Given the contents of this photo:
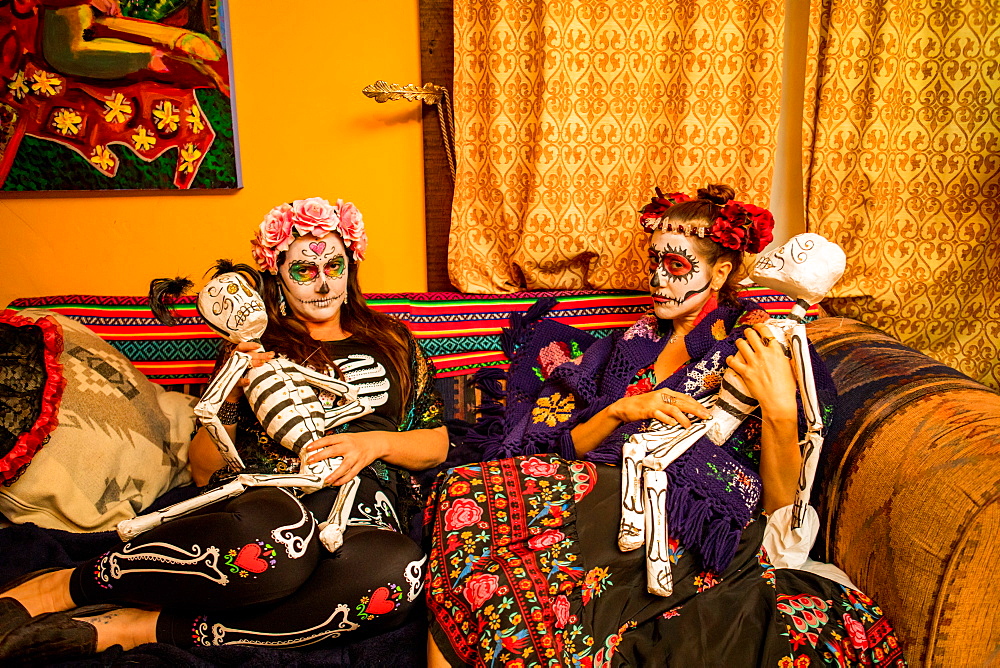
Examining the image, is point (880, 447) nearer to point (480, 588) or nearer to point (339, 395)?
point (480, 588)

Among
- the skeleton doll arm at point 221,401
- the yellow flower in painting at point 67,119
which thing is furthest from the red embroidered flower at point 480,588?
the yellow flower in painting at point 67,119

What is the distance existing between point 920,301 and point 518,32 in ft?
4.98

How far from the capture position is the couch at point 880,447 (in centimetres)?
123

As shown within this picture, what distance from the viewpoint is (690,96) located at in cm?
209

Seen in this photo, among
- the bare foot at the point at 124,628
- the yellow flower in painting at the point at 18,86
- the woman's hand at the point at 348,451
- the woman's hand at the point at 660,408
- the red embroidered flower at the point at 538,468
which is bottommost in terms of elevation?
the bare foot at the point at 124,628

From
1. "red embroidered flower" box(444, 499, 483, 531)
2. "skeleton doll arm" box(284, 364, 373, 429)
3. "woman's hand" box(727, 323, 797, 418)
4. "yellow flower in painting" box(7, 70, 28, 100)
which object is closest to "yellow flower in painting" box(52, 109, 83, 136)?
"yellow flower in painting" box(7, 70, 28, 100)

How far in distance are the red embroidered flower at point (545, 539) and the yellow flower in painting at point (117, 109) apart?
1.83m

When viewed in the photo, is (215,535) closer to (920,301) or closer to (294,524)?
(294,524)

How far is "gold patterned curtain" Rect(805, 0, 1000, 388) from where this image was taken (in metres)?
2.05

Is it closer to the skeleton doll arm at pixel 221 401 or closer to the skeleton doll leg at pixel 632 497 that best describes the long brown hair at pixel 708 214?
the skeleton doll leg at pixel 632 497

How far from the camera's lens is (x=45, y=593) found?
141 centimetres

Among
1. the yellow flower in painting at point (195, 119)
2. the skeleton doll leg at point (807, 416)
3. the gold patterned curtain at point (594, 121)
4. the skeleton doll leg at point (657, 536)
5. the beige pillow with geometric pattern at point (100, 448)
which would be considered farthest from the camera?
the yellow flower in painting at point (195, 119)

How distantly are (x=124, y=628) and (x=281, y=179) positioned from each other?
1426mm

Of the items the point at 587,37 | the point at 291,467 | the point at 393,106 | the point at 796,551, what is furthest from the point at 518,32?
the point at 796,551
